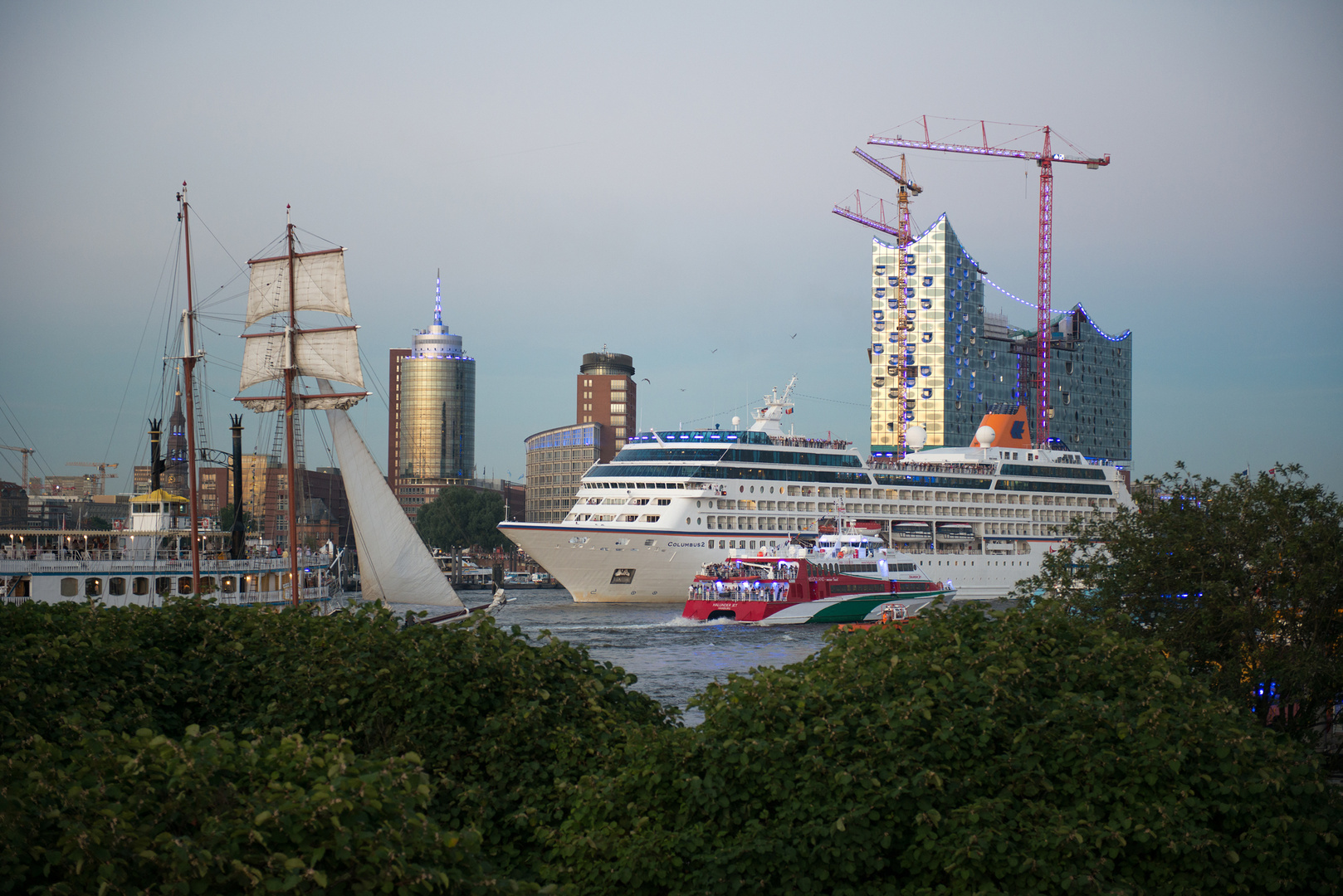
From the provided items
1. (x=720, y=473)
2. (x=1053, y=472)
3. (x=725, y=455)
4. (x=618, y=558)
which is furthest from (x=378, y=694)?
(x=1053, y=472)

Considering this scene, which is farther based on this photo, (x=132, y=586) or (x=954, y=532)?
(x=954, y=532)

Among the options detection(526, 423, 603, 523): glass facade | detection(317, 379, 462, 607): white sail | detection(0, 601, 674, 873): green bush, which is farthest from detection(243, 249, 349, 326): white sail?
detection(526, 423, 603, 523): glass facade

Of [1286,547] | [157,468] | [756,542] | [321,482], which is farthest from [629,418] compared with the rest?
[1286,547]

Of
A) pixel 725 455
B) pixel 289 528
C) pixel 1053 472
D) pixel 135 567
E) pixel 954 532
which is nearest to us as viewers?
pixel 289 528

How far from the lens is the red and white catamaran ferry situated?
167ft

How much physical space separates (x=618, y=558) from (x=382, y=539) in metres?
A: 26.1

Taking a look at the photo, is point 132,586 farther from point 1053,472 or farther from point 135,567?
point 1053,472

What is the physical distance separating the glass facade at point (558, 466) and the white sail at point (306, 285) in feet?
400

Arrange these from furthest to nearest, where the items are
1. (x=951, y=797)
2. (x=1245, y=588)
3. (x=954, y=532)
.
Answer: (x=954, y=532) < (x=1245, y=588) < (x=951, y=797)

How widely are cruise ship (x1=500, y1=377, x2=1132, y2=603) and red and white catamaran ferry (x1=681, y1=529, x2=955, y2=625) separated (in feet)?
25.7

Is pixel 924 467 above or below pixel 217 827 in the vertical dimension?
above

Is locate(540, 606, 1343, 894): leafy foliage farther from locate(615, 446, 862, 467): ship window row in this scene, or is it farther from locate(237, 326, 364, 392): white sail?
locate(615, 446, 862, 467): ship window row

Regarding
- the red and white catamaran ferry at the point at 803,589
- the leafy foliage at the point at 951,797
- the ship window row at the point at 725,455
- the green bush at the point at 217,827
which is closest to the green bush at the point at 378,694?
the leafy foliage at the point at 951,797

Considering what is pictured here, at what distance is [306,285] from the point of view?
40031mm
